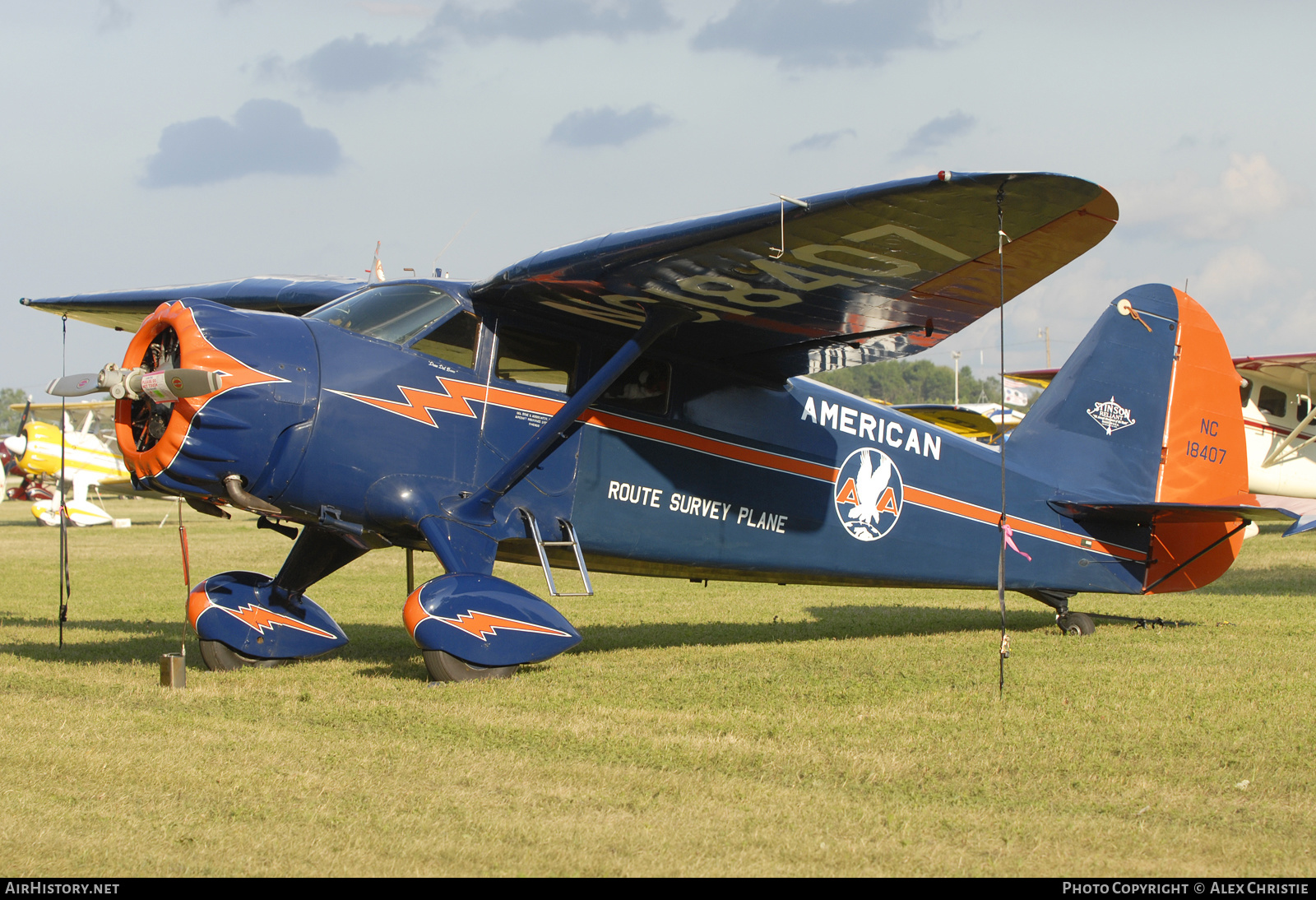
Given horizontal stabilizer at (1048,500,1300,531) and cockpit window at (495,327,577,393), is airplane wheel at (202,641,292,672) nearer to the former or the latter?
cockpit window at (495,327,577,393)

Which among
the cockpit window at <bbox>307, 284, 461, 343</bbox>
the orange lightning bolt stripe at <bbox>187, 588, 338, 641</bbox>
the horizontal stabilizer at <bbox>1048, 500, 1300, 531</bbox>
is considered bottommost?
the orange lightning bolt stripe at <bbox>187, 588, 338, 641</bbox>

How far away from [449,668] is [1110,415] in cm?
685

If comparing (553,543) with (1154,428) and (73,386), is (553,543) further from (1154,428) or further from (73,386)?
(1154,428)

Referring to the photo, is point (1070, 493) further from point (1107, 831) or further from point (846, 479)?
point (1107, 831)

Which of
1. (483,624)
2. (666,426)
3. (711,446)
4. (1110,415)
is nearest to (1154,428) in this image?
(1110,415)

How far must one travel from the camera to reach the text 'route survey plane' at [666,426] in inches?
259

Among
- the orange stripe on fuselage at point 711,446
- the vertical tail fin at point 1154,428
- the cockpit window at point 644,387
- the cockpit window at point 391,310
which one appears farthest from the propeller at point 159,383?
the vertical tail fin at point 1154,428

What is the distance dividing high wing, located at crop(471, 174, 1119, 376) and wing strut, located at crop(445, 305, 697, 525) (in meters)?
0.16

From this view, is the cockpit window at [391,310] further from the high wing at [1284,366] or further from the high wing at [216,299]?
the high wing at [1284,366]

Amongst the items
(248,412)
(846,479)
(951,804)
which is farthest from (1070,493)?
(248,412)

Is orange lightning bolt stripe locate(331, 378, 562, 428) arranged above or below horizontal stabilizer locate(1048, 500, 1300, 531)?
above

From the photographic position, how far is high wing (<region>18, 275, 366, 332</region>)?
9.60 m

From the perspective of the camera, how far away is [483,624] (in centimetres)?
698

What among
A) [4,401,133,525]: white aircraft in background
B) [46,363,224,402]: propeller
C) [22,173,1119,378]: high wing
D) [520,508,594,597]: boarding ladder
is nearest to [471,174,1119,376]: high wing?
[22,173,1119,378]: high wing
